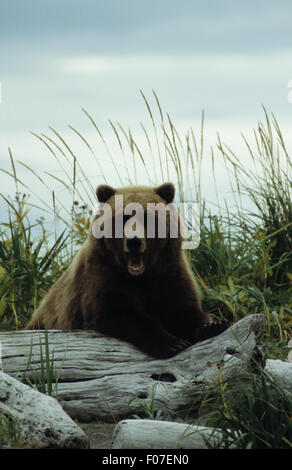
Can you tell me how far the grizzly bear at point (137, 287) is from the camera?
4.55 metres

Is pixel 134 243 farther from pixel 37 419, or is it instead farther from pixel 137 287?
pixel 37 419

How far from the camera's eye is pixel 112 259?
15.2 feet

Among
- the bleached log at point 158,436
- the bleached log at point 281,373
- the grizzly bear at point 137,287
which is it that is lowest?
the bleached log at point 158,436

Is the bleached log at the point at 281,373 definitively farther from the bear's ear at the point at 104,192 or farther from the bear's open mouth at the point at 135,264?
the bear's ear at the point at 104,192

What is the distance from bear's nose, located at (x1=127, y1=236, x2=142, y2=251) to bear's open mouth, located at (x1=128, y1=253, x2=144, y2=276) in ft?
0.24

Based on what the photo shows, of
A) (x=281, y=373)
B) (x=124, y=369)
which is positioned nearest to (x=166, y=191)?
(x=124, y=369)

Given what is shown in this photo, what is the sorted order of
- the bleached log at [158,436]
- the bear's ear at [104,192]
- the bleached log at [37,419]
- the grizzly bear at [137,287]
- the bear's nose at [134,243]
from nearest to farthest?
the bleached log at [158,436] → the bleached log at [37,419] → the bear's nose at [134,243] → the grizzly bear at [137,287] → the bear's ear at [104,192]

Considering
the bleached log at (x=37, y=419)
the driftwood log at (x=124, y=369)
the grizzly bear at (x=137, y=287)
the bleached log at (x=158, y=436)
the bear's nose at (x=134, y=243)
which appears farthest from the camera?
the grizzly bear at (x=137, y=287)

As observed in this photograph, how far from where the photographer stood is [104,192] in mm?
4844

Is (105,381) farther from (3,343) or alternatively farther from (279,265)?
(279,265)

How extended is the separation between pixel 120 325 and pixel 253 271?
219cm

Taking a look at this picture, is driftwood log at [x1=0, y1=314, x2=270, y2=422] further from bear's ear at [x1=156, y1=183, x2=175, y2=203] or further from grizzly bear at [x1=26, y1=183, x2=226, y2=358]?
bear's ear at [x1=156, y1=183, x2=175, y2=203]

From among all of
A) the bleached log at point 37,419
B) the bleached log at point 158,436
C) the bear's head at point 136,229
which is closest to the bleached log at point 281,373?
the bleached log at point 158,436
